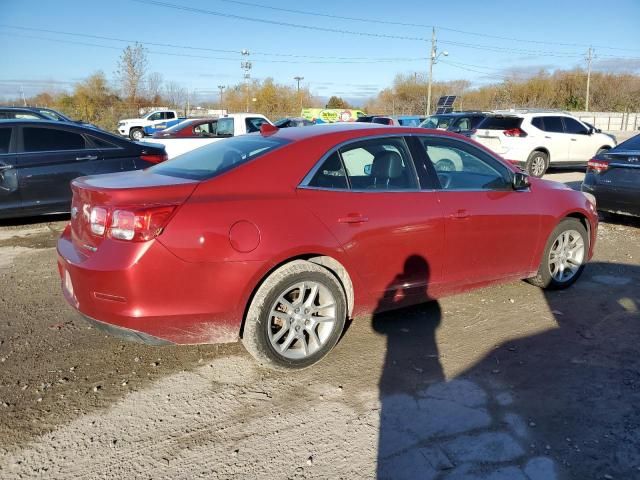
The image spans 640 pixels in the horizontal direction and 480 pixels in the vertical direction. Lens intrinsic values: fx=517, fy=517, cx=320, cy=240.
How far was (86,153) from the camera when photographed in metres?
7.36

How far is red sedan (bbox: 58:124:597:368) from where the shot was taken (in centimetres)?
297

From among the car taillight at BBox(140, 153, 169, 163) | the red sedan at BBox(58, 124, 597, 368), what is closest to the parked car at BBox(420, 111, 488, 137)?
the car taillight at BBox(140, 153, 169, 163)

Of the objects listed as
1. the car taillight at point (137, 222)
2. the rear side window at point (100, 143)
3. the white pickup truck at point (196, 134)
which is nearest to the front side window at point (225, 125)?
the white pickup truck at point (196, 134)

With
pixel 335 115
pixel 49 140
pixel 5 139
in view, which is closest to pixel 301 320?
pixel 49 140

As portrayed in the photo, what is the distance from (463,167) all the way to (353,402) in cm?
222

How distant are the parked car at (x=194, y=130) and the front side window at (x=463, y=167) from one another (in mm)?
10534

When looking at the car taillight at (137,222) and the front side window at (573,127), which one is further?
the front side window at (573,127)

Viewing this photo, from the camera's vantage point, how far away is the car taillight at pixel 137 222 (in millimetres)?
2906

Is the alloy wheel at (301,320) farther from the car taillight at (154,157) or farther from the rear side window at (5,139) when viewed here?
the rear side window at (5,139)

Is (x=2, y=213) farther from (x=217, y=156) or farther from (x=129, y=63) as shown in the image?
(x=129, y=63)

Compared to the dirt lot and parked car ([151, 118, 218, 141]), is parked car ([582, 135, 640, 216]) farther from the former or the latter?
parked car ([151, 118, 218, 141])

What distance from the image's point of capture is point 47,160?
23.3 ft

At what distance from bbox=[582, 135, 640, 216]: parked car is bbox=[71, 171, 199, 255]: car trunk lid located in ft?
21.2

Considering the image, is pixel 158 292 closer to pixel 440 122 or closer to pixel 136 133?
pixel 440 122
